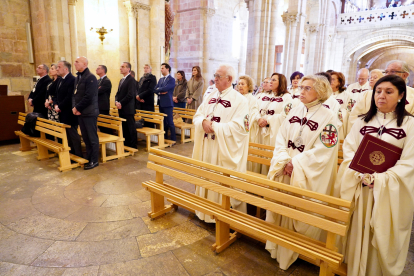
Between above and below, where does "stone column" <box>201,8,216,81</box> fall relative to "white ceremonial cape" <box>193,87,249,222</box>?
above

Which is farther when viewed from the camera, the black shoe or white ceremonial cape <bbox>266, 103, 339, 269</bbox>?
the black shoe

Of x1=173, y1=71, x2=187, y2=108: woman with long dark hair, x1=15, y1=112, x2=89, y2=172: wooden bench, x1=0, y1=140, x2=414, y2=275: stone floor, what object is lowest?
x1=0, y1=140, x2=414, y2=275: stone floor

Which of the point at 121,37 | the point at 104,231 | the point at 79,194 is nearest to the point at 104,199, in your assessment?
the point at 79,194

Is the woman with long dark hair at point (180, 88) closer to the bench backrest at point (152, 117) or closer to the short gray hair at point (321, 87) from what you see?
the bench backrest at point (152, 117)

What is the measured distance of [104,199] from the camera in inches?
155

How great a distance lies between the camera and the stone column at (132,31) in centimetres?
887

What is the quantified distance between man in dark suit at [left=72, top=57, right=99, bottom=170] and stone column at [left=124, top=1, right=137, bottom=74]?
4272 mm

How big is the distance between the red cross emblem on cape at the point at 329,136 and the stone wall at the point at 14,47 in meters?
8.65

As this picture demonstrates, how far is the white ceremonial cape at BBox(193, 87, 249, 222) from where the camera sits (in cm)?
325

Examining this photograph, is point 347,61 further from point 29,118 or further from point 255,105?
point 29,118

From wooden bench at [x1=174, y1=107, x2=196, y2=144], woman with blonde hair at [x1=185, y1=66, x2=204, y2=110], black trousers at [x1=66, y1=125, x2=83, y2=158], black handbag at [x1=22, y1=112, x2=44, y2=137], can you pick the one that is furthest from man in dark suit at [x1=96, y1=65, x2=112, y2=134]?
woman with blonde hair at [x1=185, y1=66, x2=204, y2=110]

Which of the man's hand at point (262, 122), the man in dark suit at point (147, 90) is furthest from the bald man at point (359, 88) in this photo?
the man in dark suit at point (147, 90)

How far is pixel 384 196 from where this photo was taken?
219 cm

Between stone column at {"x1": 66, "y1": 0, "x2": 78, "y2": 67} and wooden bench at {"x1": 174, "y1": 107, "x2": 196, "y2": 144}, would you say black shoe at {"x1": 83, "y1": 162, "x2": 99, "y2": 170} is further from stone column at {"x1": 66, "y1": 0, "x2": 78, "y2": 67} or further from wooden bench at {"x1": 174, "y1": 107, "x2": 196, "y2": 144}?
stone column at {"x1": 66, "y1": 0, "x2": 78, "y2": 67}
